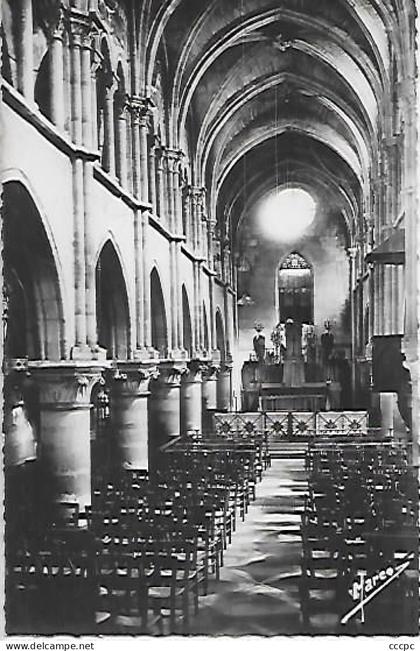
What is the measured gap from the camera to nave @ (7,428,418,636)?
1023cm

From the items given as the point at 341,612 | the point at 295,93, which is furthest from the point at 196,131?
the point at 341,612

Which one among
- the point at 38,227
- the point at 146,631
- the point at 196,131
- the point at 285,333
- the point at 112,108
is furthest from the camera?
the point at 285,333

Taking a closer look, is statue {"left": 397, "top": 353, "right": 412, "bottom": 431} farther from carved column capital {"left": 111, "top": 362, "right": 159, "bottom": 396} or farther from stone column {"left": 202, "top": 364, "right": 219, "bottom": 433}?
stone column {"left": 202, "top": 364, "right": 219, "bottom": 433}

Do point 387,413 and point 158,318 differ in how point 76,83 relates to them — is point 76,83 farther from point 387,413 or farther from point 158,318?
point 387,413

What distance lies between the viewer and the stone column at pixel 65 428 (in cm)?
1623

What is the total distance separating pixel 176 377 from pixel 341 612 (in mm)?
18030

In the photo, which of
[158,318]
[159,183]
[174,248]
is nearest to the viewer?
[158,318]

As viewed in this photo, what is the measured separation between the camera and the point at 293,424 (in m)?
31.8

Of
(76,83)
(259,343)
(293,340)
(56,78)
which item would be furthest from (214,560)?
(259,343)

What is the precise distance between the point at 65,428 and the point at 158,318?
39.7 ft

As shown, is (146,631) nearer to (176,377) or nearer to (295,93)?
(176,377)

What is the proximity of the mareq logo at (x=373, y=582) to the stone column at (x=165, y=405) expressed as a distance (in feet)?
55.3

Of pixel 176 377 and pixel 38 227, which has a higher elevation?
pixel 38 227

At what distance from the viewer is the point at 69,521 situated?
14086mm
